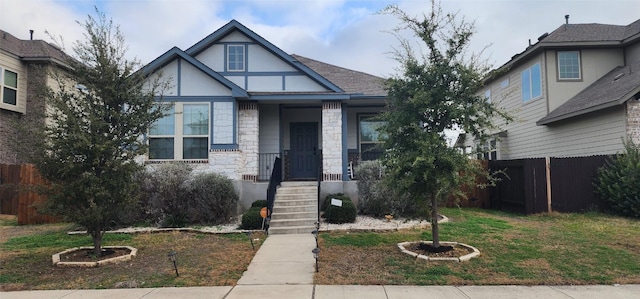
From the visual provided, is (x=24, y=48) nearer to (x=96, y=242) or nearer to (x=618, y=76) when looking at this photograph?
(x=96, y=242)

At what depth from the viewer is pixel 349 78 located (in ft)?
51.6

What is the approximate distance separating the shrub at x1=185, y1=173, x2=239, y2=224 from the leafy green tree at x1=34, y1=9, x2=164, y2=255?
3024mm

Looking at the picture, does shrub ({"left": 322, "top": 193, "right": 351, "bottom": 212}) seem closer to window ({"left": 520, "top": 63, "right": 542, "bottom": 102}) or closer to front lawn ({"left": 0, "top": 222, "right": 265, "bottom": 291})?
front lawn ({"left": 0, "top": 222, "right": 265, "bottom": 291})

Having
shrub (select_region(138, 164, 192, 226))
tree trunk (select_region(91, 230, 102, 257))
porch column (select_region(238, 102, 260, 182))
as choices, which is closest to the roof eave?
porch column (select_region(238, 102, 260, 182))

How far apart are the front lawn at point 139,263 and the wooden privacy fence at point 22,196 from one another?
1024 millimetres

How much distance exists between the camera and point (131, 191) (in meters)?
7.65

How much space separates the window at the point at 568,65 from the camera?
610 inches

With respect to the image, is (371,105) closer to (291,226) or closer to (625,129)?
(291,226)

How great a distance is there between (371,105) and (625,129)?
8.05 meters

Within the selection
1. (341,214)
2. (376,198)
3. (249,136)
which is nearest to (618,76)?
(376,198)

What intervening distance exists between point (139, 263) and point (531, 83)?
16.4 meters

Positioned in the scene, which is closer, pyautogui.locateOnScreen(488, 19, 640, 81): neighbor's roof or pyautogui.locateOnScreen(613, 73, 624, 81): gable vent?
pyautogui.locateOnScreen(613, 73, 624, 81): gable vent

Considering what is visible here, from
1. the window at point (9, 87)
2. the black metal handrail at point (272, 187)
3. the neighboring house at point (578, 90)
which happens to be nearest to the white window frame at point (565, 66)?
the neighboring house at point (578, 90)

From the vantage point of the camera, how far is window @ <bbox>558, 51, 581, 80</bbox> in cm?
1550
